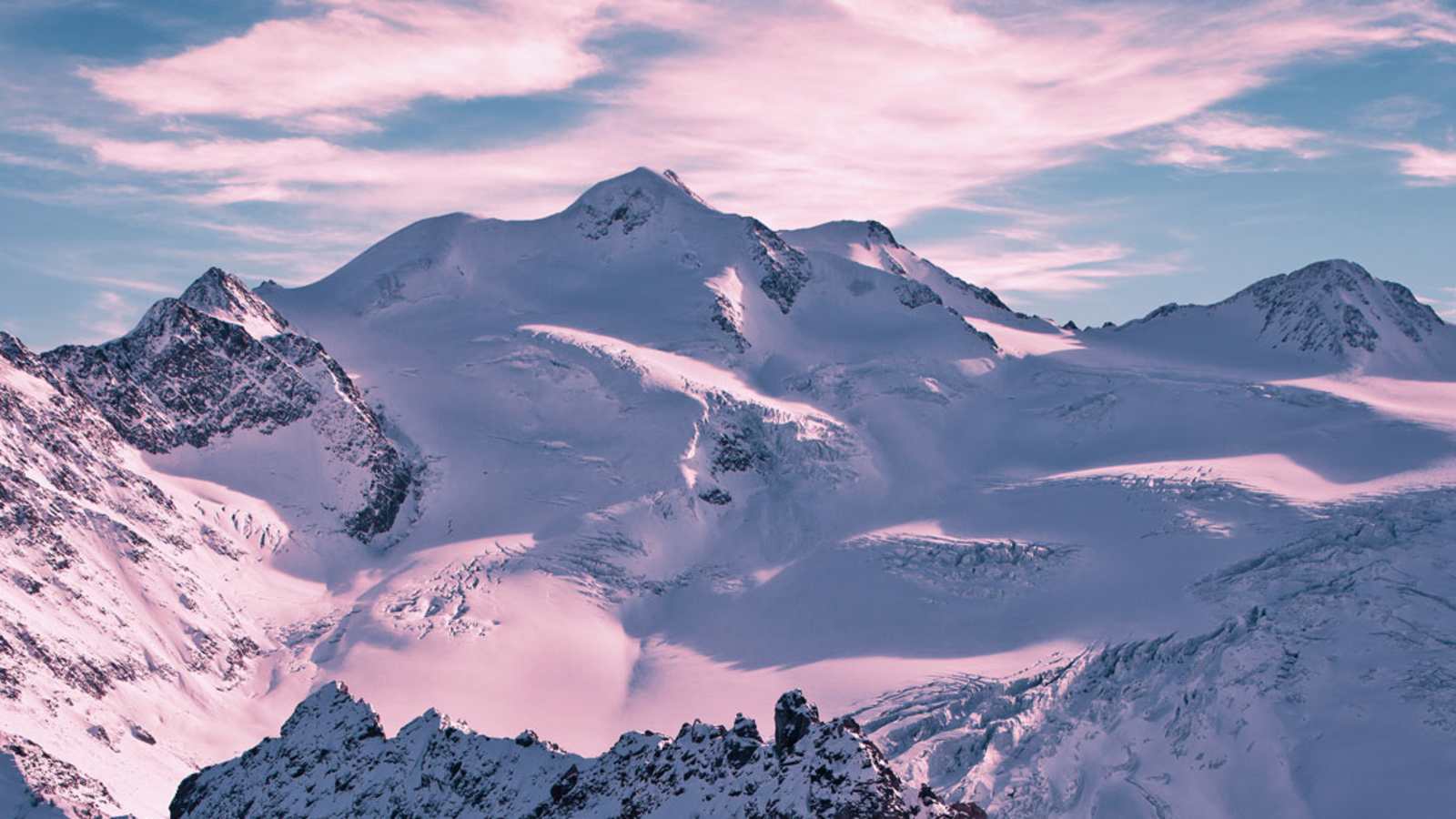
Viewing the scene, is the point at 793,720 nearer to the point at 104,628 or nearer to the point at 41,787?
→ the point at 41,787

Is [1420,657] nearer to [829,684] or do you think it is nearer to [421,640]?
[829,684]

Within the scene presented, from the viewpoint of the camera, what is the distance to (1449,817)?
14400 cm

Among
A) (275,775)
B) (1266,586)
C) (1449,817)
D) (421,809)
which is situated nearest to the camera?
(421,809)

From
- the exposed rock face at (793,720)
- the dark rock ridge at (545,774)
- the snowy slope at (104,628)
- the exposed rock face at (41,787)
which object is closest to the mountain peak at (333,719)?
the dark rock ridge at (545,774)

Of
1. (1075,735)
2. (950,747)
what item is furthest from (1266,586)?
(950,747)

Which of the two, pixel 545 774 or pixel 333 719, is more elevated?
pixel 545 774

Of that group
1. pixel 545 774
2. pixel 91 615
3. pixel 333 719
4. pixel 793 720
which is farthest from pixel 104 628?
pixel 793 720

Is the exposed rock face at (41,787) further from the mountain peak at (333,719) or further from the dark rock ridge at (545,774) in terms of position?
the mountain peak at (333,719)

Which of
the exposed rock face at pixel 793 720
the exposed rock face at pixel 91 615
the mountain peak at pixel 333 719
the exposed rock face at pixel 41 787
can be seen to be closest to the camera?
the exposed rock face at pixel 793 720

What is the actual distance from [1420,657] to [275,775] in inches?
5066

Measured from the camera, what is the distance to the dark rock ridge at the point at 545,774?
75938 mm

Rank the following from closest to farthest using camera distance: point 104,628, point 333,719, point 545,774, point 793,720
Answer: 1. point 793,720
2. point 545,774
3. point 333,719
4. point 104,628

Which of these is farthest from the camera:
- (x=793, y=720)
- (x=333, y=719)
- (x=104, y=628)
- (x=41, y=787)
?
(x=104, y=628)

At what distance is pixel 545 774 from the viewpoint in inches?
3812
